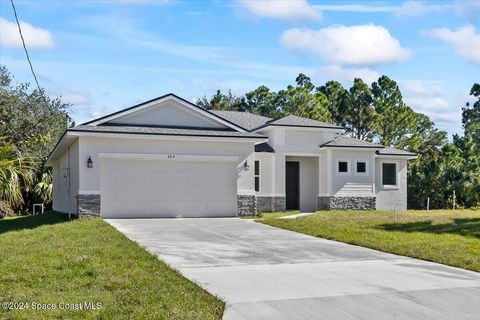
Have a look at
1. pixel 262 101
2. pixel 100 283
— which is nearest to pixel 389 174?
pixel 100 283

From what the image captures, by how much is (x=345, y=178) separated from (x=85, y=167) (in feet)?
36.9

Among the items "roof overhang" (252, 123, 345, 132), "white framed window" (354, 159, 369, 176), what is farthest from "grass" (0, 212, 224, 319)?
"white framed window" (354, 159, 369, 176)

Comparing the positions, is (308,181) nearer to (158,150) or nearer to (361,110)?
(158,150)

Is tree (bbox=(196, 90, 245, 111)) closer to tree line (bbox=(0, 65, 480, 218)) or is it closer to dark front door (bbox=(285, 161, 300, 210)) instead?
tree line (bbox=(0, 65, 480, 218))

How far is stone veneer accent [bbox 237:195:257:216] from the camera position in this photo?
2109cm

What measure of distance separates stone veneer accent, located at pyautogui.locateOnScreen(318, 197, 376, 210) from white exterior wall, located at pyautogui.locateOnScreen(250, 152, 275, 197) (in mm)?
2580

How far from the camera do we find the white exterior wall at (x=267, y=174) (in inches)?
925

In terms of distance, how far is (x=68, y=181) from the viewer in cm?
2323

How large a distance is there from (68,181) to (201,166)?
6.18 meters

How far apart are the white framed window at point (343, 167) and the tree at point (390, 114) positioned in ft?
61.8

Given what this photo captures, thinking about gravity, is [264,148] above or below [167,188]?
above

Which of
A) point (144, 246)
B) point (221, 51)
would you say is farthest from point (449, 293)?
point (221, 51)

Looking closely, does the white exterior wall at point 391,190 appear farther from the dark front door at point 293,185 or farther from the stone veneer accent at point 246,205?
the stone veneer accent at point 246,205

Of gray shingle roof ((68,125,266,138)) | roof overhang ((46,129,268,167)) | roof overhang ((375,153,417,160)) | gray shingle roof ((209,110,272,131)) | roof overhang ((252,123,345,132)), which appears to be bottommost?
roof overhang ((375,153,417,160))
